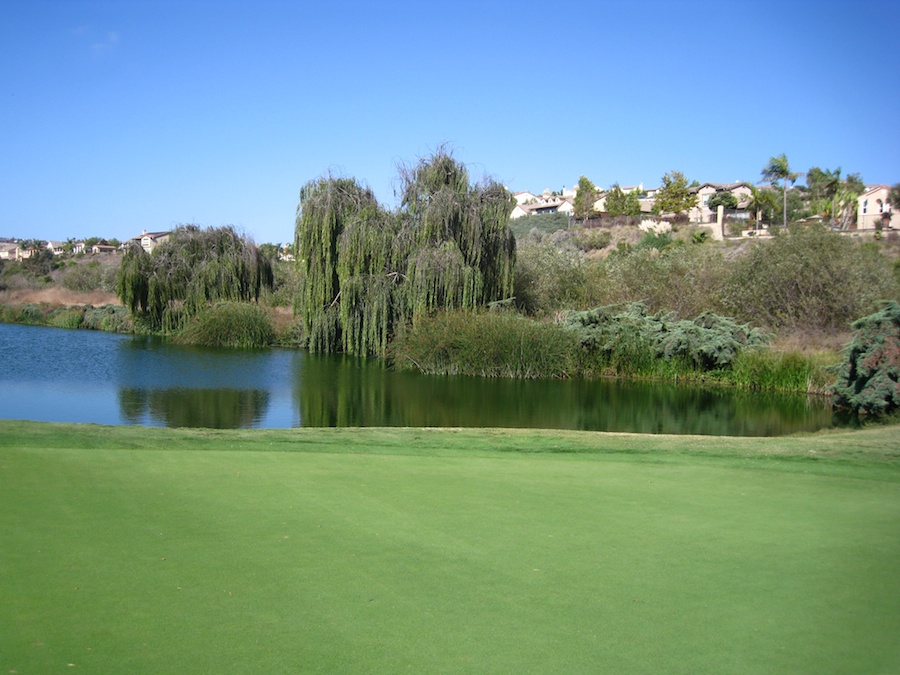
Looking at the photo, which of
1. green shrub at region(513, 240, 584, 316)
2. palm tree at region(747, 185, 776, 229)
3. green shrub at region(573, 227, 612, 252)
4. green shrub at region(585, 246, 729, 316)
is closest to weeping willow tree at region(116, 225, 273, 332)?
green shrub at region(513, 240, 584, 316)

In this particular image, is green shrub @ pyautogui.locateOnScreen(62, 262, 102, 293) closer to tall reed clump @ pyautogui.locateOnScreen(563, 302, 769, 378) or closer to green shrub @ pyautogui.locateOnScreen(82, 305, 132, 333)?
green shrub @ pyautogui.locateOnScreen(82, 305, 132, 333)

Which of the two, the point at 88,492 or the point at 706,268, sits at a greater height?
the point at 706,268

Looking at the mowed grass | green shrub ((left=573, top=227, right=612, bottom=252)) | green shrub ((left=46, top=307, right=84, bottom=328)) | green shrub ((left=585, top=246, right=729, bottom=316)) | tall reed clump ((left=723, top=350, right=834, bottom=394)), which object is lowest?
the mowed grass

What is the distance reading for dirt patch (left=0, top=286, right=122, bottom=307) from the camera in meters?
55.0

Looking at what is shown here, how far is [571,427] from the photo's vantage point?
17812mm

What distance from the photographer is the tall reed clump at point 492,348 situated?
27797 millimetres

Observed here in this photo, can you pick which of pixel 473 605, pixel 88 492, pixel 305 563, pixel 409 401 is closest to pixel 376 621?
pixel 473 605

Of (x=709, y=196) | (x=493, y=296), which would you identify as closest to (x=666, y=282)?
(x=493, y=296)

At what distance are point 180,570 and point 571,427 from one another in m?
13.9

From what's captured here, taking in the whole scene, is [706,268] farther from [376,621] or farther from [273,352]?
[376,621]

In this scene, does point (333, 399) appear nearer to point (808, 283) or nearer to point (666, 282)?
point (666, 282)

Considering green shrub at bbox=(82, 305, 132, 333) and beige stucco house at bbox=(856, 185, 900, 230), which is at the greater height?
beige stucco house at bbox=(856, 185, 900, 230)

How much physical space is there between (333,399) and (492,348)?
7.91 meters

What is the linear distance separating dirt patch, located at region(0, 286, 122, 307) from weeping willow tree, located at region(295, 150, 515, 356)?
26998mm
